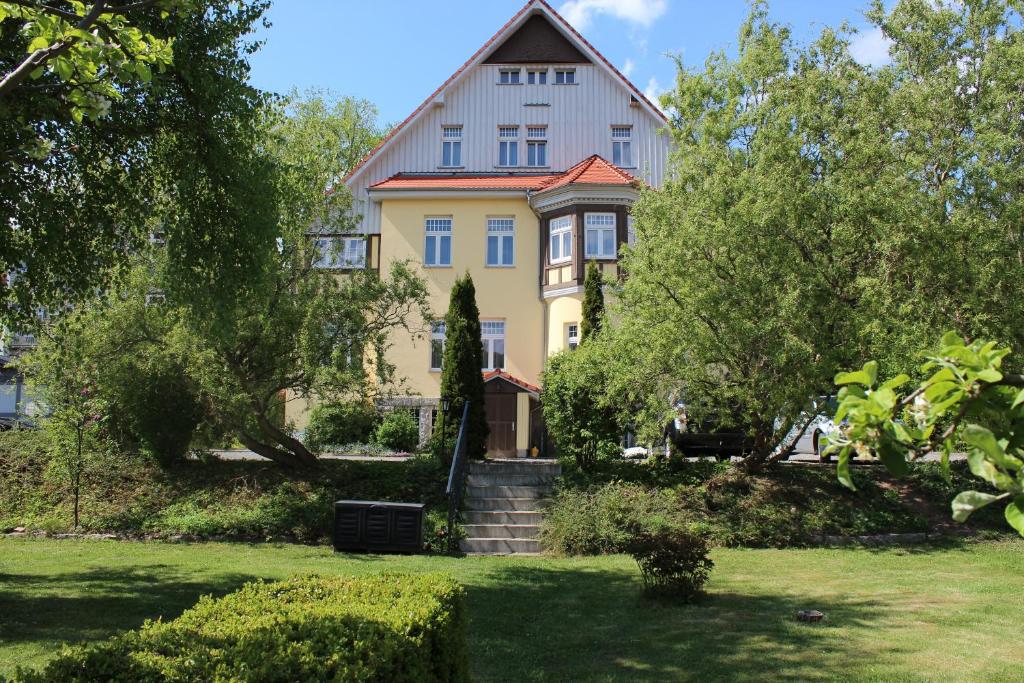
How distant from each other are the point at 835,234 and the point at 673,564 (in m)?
8.58

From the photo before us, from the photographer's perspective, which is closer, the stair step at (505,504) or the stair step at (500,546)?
the stair step at (500,546)

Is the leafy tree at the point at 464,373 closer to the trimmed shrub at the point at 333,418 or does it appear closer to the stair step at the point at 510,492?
the stair step at the point at 510,492

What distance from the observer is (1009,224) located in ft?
50.3

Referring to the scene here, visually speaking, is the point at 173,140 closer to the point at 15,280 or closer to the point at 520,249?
the point at 15,280

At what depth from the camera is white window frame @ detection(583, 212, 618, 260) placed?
88.1ft

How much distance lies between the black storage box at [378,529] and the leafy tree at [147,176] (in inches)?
184

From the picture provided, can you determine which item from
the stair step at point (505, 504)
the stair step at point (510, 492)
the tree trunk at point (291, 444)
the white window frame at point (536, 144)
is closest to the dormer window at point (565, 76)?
the white window frame at point (536, 144)

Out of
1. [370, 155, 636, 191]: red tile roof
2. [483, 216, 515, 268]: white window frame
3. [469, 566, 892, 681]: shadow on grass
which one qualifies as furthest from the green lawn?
[483, 216, 515, 268]: white window frame

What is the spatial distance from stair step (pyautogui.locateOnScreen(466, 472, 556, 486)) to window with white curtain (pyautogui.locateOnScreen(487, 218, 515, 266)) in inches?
466

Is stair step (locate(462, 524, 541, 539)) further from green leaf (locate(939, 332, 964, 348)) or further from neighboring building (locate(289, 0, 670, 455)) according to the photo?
green leaf (locate(939, 332, 964, 348))

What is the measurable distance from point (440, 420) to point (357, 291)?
3.78 meters

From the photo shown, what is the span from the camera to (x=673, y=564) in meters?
10.4

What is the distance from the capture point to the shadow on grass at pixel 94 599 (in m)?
8.62

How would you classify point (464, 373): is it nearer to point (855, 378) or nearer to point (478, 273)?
point (478, 273)
